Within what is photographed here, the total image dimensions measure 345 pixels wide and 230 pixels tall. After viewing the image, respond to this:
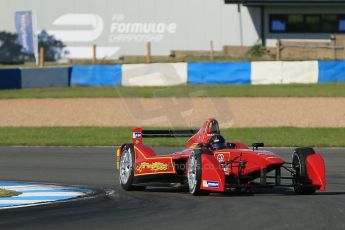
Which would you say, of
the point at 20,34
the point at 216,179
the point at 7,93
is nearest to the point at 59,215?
the point at 216,179

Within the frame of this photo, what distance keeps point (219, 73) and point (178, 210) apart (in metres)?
24.1

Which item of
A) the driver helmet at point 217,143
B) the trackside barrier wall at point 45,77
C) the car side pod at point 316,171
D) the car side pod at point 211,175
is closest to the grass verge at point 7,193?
the car side pod at point 211,175

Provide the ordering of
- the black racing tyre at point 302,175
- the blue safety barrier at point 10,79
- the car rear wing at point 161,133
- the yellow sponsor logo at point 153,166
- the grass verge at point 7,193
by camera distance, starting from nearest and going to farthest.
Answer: the grass verge at point 7,193
the black racing tyre at point 302,175
the yellow sponsor logo at point 153,166
the car rear wing at point 161,133
the blue safety barrier at point 10,79

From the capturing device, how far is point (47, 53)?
48781mm

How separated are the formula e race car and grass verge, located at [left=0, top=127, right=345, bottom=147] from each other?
714 centimetres

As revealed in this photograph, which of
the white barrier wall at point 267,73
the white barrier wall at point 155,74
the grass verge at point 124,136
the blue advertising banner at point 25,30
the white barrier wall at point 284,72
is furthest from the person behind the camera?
the blue advertising banner at point 25,30

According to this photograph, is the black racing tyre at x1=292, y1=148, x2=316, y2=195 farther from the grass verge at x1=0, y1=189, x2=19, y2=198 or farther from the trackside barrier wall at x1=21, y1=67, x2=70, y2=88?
the trackside barrier wall at x1=21, y1=67, x2=70, y2=88

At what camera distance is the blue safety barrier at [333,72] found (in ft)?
107

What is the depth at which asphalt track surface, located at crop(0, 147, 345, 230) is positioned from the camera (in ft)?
27.6

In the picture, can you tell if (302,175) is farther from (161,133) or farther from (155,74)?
(155,74)

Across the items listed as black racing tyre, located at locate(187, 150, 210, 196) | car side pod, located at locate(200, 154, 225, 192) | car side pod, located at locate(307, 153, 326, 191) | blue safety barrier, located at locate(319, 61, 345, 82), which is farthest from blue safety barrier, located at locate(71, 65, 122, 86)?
car side pod, located at locate(200, 154, 225, 192)

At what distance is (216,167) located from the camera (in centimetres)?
1065

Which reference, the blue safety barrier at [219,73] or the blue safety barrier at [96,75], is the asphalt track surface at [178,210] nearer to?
the blue safety barrier at [219,73]

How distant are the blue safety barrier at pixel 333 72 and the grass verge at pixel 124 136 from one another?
10458 millimetres
